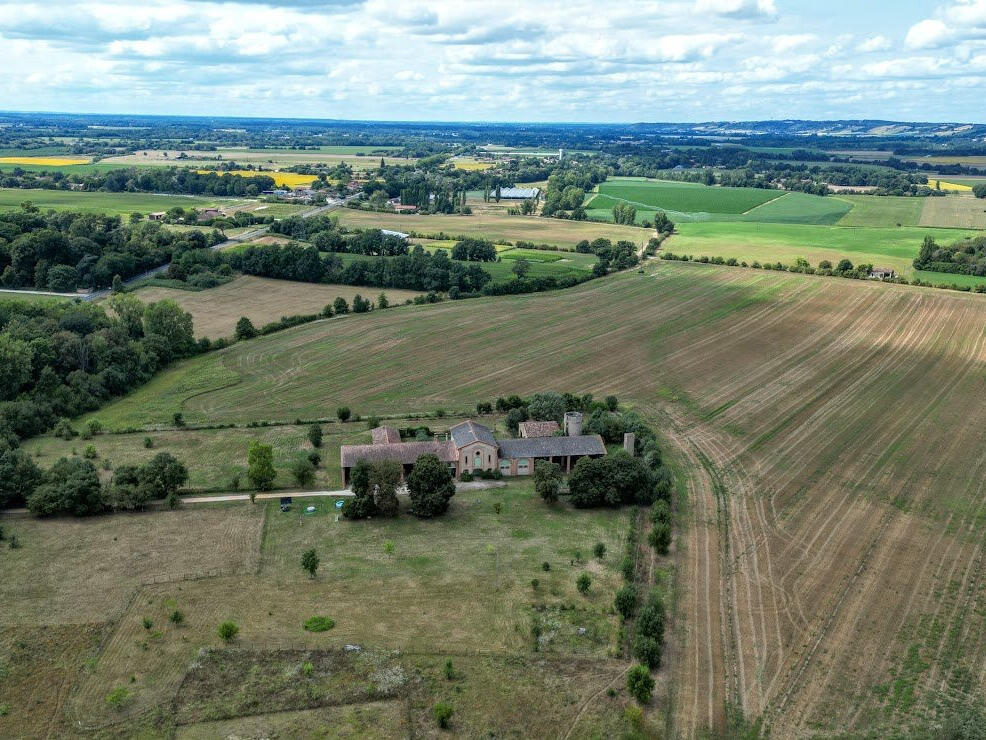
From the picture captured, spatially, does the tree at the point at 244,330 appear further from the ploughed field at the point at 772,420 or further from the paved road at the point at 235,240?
the paved road at the point at 235,240

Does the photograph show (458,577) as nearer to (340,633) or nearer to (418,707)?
(340,633)

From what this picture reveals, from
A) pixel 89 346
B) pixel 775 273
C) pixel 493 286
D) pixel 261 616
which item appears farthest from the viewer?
pixel 775 273

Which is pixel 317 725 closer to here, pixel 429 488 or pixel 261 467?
pixel 429 488

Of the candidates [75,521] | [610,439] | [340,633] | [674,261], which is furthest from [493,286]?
[340,633]

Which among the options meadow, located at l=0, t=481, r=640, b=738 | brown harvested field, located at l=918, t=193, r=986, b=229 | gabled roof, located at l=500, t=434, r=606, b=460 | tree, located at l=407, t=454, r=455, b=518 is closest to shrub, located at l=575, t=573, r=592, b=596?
meadow, located at l=0, t=481, r=640, b=738

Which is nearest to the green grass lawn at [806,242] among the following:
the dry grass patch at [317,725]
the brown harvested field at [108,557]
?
the brown harvested field at [108,557]

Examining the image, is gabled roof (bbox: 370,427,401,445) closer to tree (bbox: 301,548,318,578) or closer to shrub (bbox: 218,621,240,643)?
tree (bbox: 301,548,318,578)
